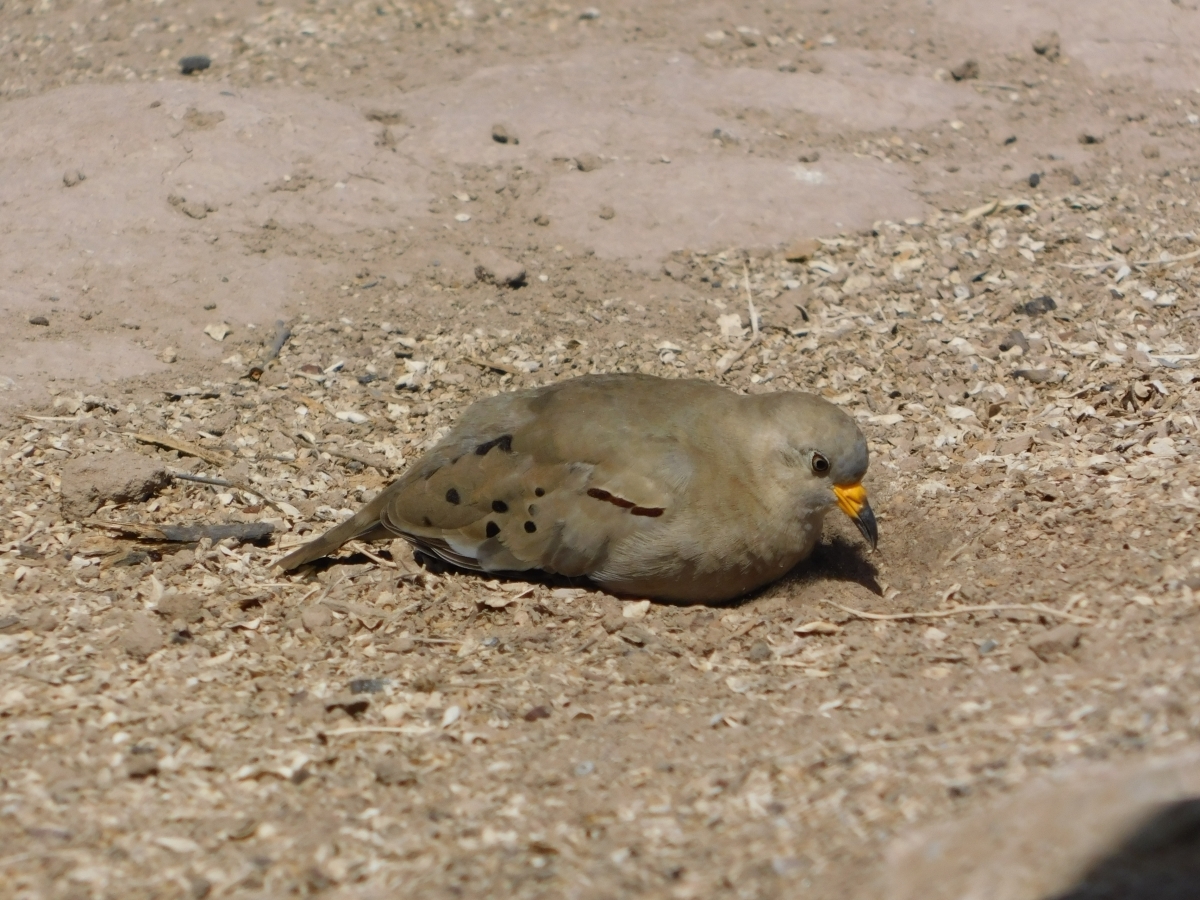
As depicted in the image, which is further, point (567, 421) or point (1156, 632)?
point (567, 421)

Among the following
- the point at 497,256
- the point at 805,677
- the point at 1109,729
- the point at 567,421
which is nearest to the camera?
the point at 1109,729

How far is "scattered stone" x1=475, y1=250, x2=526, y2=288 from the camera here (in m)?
7.26

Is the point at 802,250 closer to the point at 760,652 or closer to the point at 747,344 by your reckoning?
the point at 747,344

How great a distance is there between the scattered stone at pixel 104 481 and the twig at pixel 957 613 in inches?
121

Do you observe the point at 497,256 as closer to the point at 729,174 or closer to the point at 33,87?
the point at 729,174

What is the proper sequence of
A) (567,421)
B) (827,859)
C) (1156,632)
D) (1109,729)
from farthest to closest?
(567,421) < (1156,632) < (1109,729) < (827,859)

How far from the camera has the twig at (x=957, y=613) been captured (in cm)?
435

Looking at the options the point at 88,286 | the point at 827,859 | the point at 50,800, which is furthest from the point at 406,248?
the point at 827,859

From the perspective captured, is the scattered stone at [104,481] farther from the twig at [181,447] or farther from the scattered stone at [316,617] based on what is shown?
the scattered stone at [316,617]

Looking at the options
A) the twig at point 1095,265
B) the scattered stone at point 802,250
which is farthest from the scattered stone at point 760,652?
the twig at point 1095,265

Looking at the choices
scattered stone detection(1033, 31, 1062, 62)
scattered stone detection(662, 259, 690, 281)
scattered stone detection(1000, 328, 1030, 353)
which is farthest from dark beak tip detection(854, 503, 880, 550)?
scattered stone detection(1033, 31, 1062, 62)

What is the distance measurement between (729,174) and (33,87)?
5.24 meters

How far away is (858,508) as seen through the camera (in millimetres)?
5246

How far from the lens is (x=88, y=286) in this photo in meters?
6.91
